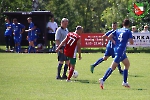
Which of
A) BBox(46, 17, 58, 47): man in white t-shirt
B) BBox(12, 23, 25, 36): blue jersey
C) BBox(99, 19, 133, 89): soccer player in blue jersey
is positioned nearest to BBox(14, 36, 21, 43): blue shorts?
BBox(12, 23, 25, 36): blue jersey

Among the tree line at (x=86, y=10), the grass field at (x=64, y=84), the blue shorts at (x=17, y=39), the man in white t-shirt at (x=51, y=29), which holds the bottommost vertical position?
the grass field at (x=64, y=84)

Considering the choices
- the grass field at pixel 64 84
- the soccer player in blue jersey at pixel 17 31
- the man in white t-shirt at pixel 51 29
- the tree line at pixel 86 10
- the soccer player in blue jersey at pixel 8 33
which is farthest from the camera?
the tree line at pixel 86 10

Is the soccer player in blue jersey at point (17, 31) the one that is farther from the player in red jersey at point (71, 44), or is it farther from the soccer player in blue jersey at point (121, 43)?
the soccer player in blue jersey at point (121, 43)

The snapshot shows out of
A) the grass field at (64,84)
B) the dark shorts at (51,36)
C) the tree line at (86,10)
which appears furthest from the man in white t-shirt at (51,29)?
the grass field at (64,84)

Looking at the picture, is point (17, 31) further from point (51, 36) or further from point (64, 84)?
point (64, 84)

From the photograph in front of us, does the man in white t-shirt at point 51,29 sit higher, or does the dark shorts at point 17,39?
the man in white t-shirt at point 51,29

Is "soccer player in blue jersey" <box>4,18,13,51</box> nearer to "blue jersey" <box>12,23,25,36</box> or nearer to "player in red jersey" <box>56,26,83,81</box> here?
"blue jersey" <box>12,23,25,36</box>

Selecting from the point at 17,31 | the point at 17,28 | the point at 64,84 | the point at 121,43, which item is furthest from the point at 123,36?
the point at 17,31

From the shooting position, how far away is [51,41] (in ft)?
109

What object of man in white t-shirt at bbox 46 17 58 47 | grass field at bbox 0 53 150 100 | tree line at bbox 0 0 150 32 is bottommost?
grass field at bbox 0 53 150 100

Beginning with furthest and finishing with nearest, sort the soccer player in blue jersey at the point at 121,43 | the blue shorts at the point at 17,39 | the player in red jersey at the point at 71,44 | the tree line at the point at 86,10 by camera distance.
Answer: the tree line at the point at 86,10, the blue shorts at the point at 17,39, the player in red jersey at the point at 71,44, the soccer player in blue jersey at the point at 121,43

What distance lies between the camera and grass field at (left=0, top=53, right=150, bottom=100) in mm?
12516

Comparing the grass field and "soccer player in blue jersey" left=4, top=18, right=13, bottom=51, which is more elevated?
"soccer player in blue jersey" left=4, top=18, right=13, bottom=51

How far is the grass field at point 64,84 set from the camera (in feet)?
41.1
